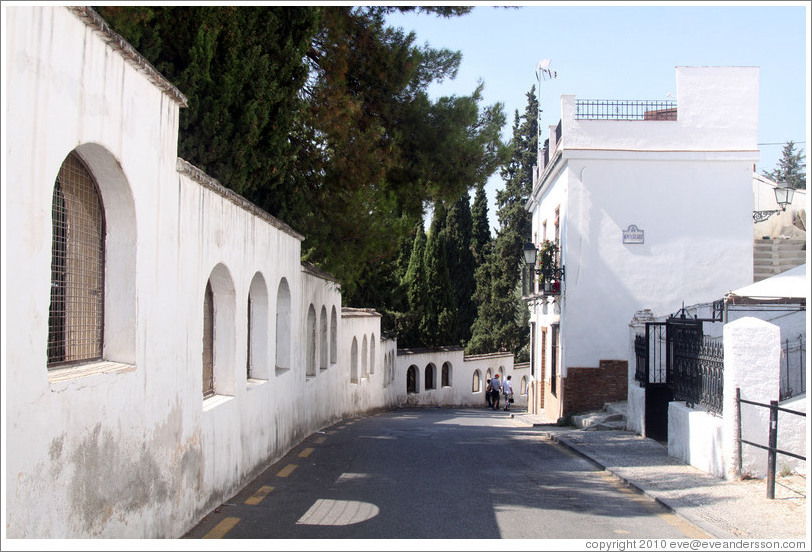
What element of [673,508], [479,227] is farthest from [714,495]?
[479,227]

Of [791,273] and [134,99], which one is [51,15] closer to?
[134,99]

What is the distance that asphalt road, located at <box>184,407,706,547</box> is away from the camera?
7336 mm

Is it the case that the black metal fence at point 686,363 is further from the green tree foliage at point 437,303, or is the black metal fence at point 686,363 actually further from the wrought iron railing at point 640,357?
the green tree foliage at point 437,303

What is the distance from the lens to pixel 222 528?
735cm

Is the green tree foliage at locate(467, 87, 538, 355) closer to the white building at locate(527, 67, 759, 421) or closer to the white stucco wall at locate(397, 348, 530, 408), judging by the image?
the white stucco wall at locate(397, 348, 530, 408)

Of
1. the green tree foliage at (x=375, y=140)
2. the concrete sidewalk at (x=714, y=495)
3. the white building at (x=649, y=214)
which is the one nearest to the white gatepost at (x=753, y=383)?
the concrete sidewalk at (x=714, y=495)

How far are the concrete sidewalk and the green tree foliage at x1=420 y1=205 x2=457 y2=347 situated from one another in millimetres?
26738

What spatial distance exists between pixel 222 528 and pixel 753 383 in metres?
6.25

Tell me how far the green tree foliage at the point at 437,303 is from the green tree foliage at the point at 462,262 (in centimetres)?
437

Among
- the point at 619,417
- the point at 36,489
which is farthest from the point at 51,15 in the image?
the point at 619,417

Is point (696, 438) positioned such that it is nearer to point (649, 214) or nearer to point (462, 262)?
point (649, 214)

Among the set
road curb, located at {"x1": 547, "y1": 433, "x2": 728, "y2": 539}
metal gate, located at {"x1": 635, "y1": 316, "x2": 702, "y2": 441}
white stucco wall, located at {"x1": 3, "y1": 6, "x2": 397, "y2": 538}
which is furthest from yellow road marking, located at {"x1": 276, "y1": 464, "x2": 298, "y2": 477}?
metal gate, located at {"x1": 635, "y1": 316, "x2": 702, "y2": 441}

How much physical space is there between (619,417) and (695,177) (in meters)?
7.24

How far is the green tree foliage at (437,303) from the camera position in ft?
131
